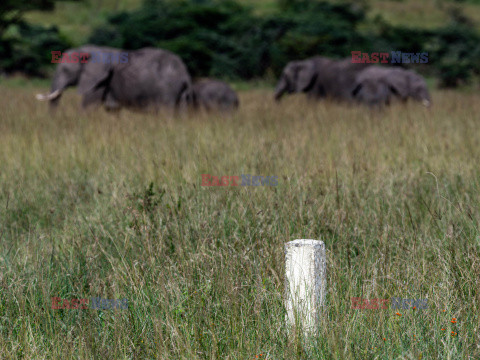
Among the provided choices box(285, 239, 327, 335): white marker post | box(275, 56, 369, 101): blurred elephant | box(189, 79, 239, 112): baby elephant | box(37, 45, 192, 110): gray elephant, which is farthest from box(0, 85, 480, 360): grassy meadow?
box(275, 56, 369, 101): blurred elephant

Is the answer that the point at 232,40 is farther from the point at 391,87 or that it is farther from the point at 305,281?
the point at 305,281

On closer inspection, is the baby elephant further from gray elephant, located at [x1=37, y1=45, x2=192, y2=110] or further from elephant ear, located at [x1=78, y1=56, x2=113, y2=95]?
elephant ear, located at [x1=78, y1=56, x2=113, y2=95]

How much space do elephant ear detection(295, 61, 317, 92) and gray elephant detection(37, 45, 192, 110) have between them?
11.9 feet

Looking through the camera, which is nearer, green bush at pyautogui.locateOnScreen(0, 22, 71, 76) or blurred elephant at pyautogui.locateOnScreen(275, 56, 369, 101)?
blurred elephant at pyautogui.locateOnScreen(275, 56, 369, 101)

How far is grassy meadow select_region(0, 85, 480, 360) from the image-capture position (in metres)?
2.00

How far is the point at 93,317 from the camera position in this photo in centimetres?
228

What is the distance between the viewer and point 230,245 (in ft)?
8.72

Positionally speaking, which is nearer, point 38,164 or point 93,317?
point 93,317

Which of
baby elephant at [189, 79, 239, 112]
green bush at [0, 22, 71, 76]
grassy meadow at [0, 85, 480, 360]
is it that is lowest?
grassy meadow at [0, 85, 480, 360]

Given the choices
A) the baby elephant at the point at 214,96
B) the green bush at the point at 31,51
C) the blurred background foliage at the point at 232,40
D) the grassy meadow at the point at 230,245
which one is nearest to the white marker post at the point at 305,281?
the grassy meadow at the point at 230,245

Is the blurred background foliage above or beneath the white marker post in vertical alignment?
above

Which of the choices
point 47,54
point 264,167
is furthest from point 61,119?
point 47,54

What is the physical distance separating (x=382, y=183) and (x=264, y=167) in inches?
37.5

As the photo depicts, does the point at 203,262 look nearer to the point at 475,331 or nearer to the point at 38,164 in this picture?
the point at 475,331
